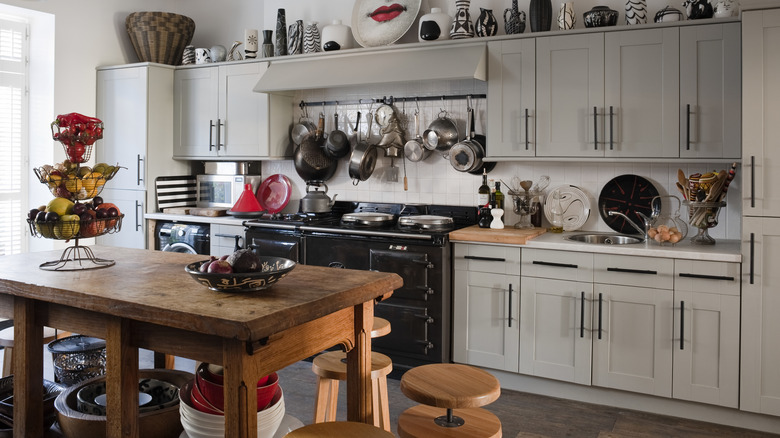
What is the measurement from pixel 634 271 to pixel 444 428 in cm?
189

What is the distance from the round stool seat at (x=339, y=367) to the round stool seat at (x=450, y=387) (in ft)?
0.76

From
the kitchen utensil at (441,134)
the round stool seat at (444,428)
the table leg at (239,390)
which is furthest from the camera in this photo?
the kitchen utensil at (441,134)

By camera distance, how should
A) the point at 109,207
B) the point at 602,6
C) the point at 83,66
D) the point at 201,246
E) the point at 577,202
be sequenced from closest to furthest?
the point at 109,207, the point at 602,6, the point at 577,202, the point at 201,246, the point at 83,66

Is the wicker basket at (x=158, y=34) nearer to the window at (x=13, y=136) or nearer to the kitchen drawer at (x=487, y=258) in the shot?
the window at (x=13, y=136)

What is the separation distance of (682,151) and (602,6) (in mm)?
1027

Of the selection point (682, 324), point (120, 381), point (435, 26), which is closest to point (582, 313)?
point (682, 324)

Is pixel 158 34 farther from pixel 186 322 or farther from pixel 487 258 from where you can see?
pixel 186 322

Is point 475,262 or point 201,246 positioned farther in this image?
point 201,246

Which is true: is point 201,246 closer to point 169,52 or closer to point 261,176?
point 261,176

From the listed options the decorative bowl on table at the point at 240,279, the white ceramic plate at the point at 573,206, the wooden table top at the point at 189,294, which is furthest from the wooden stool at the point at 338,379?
the white ceramic plate at the point at 573,206

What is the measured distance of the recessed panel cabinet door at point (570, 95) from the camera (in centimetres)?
403

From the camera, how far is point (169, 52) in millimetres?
5754

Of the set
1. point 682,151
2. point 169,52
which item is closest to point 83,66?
point 169,52

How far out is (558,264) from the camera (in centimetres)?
393
